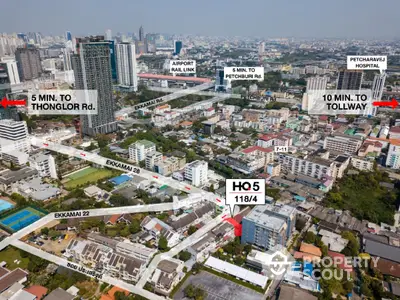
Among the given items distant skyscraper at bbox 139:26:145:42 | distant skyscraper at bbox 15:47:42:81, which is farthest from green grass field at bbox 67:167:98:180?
distant skyscraper at bbox 139:26:145:42

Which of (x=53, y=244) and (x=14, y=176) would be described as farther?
(x=14, y=176)

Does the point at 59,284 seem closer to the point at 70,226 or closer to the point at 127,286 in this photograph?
the point at 127,286

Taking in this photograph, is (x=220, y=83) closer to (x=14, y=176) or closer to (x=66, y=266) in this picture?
(x=14, y=176)

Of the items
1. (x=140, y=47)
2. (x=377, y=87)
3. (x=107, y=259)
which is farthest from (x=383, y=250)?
(x=140, y=47)

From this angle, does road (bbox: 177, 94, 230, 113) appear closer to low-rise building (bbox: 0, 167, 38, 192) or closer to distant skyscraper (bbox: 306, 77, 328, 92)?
distant skyscraper (bbox: 306, 77, 328, 92)

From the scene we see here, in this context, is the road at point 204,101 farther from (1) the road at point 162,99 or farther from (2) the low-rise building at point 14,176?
(2) the low-rise building at point 14,176

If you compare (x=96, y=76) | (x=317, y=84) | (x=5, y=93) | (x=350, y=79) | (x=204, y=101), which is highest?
(x=96, y=76)

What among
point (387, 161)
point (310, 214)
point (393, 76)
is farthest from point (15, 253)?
point (393, 76)
